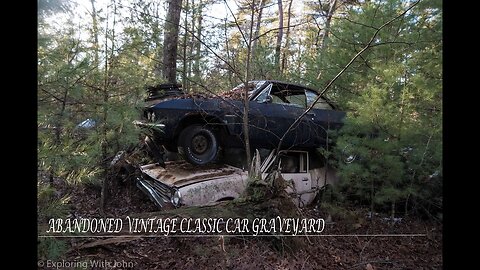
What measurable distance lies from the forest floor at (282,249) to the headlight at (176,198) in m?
0.81

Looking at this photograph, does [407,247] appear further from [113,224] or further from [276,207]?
[113,224]

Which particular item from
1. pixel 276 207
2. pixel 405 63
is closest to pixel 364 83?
pixel 405 63

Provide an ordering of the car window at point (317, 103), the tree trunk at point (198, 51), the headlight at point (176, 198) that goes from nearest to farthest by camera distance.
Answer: the headlight at point (176, 198) < the car window at point (317, 103) < the tree trunk at point (198, 51)

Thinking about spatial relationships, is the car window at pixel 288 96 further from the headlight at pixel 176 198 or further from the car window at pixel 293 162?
the headlight at pixel 176 198

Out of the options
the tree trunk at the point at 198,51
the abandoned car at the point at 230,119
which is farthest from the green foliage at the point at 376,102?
the tree trunk at the point at 198,51

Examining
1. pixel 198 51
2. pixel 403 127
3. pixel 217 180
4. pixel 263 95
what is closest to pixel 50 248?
pixel 217 180

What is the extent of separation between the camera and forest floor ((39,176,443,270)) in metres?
2.61

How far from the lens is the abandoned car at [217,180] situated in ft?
12.6

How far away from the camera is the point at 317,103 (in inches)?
213

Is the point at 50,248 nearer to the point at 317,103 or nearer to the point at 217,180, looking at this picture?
the point at 217,180

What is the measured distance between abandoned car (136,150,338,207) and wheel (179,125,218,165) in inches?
5.7

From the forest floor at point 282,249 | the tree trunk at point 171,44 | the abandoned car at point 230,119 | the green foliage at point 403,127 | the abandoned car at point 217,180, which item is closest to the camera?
the forest floor at point 282,249

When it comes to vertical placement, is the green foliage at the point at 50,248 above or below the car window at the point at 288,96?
below

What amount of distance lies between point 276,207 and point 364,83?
2961 mm
